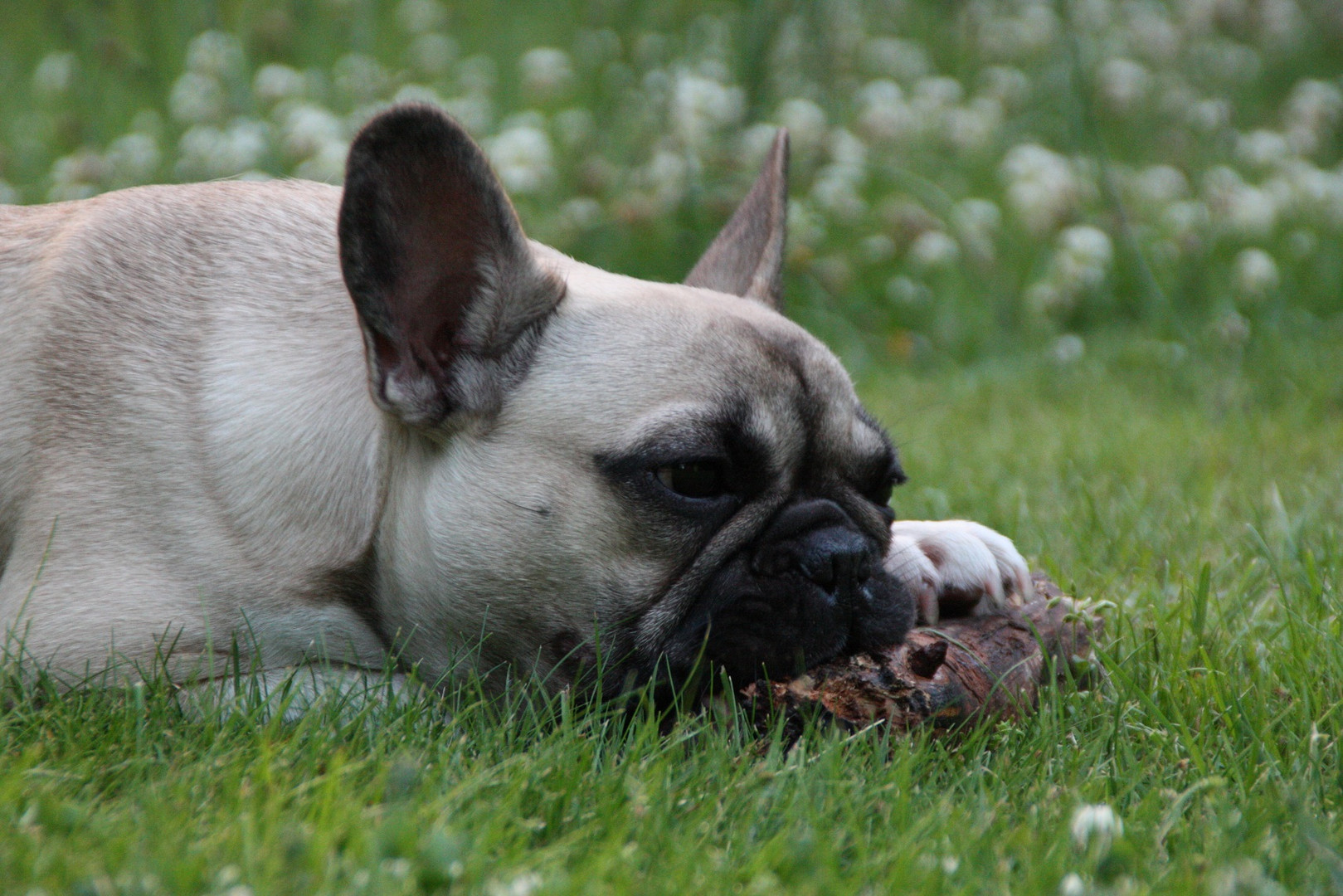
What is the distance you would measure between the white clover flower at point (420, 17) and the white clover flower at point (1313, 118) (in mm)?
7134

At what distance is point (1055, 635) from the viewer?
2928 millimetres

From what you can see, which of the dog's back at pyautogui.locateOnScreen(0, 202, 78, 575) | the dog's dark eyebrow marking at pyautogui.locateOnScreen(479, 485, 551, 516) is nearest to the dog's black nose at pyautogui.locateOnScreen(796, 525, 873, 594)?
the dog's dark eyebrow marking at pyautogui.locateOnScreen(479, 485, 551, 516)

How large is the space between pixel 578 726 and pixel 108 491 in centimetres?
120

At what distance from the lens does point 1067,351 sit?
6988 millimetres

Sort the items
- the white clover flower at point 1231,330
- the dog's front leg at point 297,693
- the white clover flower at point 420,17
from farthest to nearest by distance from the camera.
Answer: the white clover flower at point 420,17
the white clover flower at point 1231,330
the dog's front leg at point 297,693

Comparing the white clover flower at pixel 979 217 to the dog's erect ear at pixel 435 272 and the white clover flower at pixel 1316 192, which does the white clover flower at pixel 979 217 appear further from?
the dog's erect ear at pixel 435 272

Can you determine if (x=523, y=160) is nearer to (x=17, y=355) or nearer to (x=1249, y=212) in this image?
(x=1249, y=212)

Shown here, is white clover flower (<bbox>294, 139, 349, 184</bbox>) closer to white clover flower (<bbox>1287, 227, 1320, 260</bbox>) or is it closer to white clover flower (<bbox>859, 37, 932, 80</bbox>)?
white clover flower (<bbox>859, 37, 932, 80</bbox>)

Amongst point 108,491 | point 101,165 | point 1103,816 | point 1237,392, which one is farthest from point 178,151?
point 1103,816

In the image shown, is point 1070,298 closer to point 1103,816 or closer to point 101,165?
point 101,165

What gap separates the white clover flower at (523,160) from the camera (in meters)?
6.96

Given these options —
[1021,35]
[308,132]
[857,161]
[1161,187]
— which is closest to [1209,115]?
[1161,187]

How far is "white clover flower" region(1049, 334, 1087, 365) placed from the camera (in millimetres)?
Answer: 6902

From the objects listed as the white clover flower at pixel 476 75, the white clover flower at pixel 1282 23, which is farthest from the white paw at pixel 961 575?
the white clover flower at pixel 1282 23
